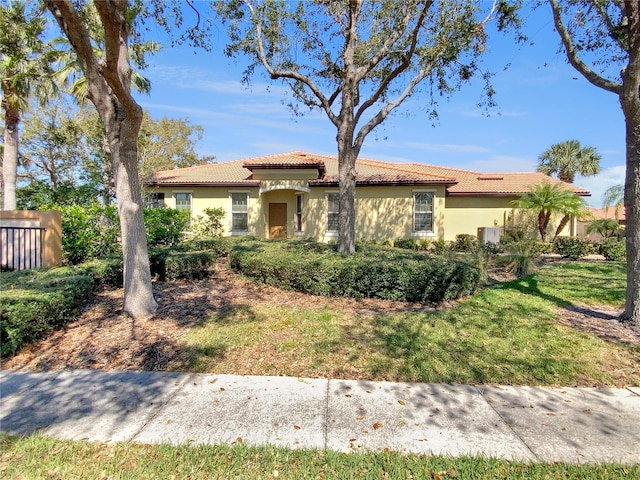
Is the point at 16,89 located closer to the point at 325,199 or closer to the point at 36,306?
the point at 325,199

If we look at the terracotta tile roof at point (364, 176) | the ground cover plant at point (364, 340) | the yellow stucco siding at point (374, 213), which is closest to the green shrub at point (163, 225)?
the terracotta tile roof at point (364, 176)

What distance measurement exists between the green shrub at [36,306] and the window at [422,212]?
14162 millimetres

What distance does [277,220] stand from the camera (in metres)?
18.7

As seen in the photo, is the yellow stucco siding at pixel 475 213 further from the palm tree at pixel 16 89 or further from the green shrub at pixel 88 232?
the palm tree at pixel 16 89

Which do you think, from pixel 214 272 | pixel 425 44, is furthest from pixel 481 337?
pixel 425 44

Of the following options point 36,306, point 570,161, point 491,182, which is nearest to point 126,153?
point 36,306

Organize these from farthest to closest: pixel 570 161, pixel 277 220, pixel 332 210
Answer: pixel 570 161, pixel 277 220, pixel 332 210

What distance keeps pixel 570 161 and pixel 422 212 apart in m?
18.8

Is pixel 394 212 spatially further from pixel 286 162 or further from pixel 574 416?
pixel 574 416

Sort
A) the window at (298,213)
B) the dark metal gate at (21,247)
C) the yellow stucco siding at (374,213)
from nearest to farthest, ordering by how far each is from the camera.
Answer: the dark metal gate at (21,247) → the yellow stucco siding at (374,213) → the window at (298,213)

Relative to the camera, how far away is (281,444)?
302 cm

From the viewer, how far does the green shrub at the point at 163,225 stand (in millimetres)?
13477

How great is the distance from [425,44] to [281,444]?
11628 mm

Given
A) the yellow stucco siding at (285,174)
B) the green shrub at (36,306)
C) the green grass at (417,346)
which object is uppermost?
the yellow stucco siding at (285,174)
